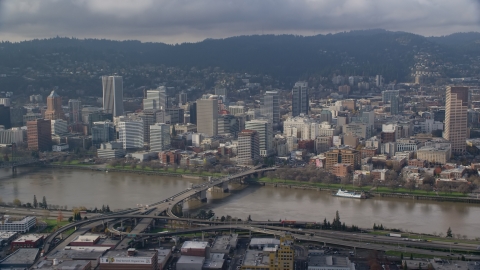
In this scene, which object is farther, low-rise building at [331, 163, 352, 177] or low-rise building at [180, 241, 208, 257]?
low-rise building at [331, 163, 352, 177]

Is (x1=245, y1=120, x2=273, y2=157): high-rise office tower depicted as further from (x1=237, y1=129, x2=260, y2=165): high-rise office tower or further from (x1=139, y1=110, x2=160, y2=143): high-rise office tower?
(x1=139, y1=110, x2=160, y2=143): high-rise office tower

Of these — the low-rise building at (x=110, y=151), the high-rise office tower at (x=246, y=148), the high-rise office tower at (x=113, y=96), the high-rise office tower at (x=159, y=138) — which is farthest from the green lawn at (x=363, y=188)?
the high-rise office tower at (x=113, y=96)

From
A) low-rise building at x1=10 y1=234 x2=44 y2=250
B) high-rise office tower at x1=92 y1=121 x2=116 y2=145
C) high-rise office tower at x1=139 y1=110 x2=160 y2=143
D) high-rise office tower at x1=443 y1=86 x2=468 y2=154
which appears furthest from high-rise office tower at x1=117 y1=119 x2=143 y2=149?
low-rise building at x1=10 y1=234 x2=44 y2=250

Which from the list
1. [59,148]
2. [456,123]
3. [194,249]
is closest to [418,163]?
[456,123]

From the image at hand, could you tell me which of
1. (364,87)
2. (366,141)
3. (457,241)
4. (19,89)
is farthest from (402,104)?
(457,241)

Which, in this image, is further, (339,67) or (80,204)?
(339,67)

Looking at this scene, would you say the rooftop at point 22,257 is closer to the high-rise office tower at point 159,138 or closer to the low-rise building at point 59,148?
the high-rise office tower at point 159,138

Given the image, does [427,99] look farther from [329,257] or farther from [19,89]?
[329,257]
